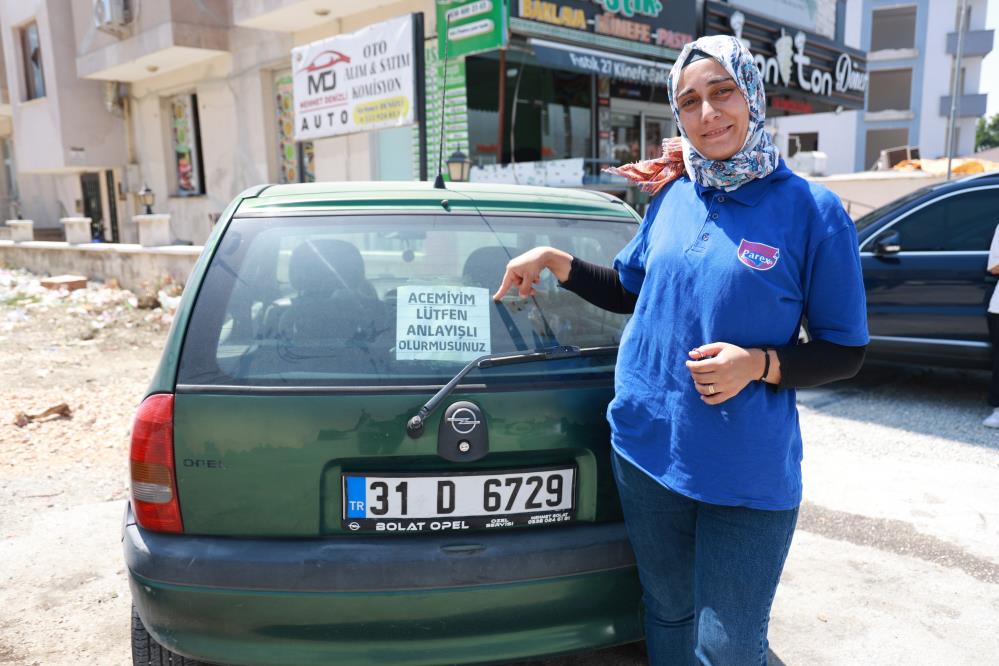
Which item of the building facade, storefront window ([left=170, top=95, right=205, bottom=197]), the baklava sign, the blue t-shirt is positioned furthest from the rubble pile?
the blue t-shirt

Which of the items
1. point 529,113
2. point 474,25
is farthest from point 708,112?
point 529,113

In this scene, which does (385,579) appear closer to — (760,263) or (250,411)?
(250,411)

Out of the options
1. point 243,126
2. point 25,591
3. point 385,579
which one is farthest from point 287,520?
point 243,126

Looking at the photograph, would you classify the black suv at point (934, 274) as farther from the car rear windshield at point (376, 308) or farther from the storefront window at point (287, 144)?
the storefront window at point (287, 144)

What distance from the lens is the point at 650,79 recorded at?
11.6 meters

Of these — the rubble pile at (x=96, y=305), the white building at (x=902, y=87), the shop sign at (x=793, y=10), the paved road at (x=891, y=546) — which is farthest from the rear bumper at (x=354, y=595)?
the white building at (x=902, y=87)

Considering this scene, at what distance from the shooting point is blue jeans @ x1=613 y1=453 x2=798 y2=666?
157 cm

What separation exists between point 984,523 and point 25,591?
4271mm

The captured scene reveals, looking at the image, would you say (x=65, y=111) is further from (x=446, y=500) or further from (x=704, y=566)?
(x=704, y=566)

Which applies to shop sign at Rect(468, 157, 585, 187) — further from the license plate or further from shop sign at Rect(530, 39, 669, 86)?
the license plate

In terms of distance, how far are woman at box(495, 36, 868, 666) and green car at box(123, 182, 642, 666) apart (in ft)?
0.92

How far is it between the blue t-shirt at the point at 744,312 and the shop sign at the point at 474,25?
26.7 ft

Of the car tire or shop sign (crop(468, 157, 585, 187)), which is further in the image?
shop sign (crop(468, 157, 585, 187))

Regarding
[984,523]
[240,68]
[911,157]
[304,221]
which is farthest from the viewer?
[911,157]
